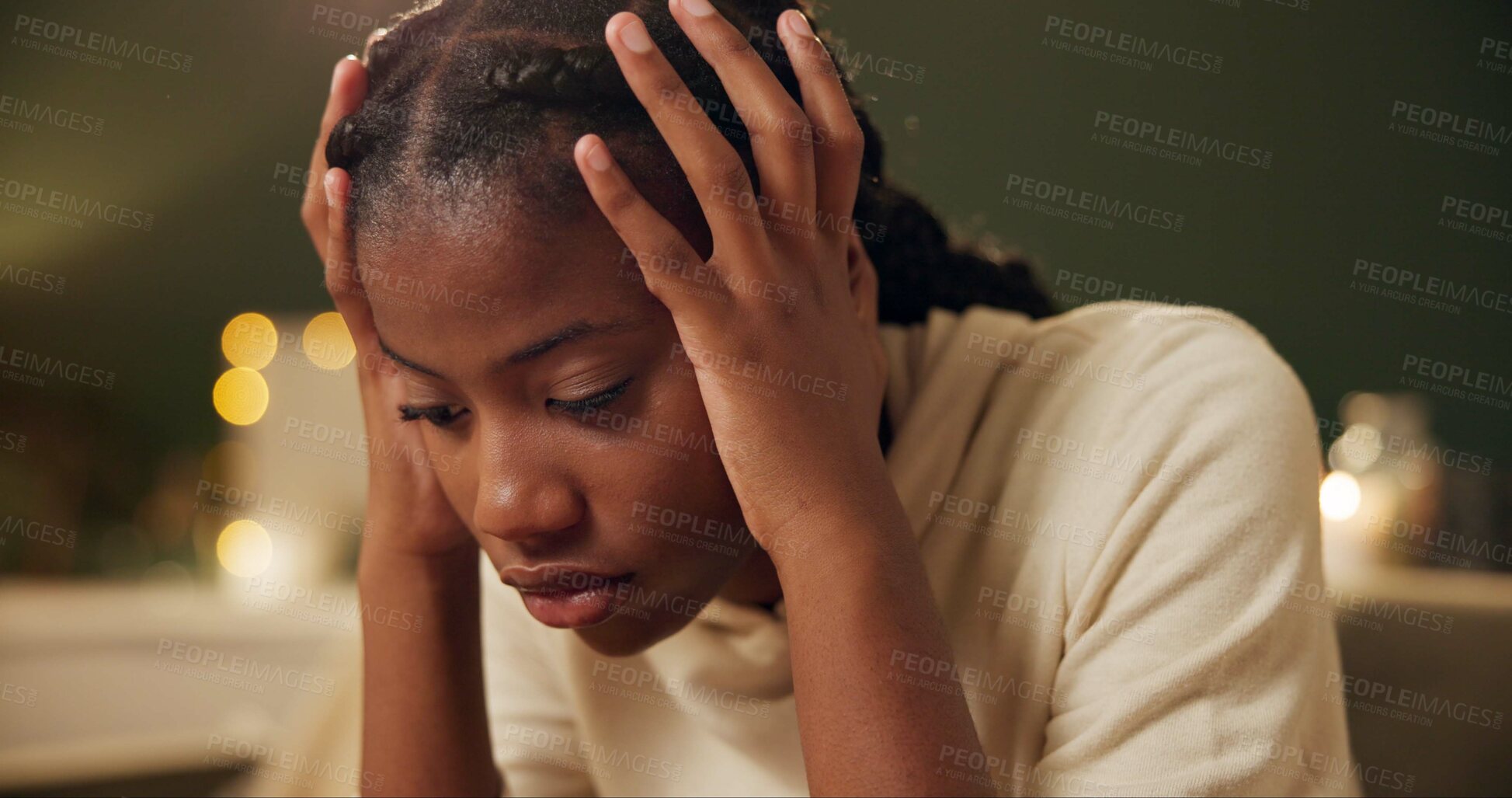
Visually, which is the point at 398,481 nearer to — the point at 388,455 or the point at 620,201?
the point at 388,455

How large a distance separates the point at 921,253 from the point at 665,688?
584mm

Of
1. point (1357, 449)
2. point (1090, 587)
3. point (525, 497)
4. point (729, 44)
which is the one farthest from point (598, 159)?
point (1357, 449)

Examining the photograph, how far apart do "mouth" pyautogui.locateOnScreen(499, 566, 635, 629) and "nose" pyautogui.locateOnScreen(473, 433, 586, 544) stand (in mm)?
41

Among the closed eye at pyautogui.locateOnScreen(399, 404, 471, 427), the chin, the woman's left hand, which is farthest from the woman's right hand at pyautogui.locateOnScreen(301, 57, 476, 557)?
the woman's left hand

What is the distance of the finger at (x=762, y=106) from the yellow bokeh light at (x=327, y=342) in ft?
9.09

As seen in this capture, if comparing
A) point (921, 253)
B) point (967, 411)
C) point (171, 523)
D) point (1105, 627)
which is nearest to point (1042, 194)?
point (921, 253)

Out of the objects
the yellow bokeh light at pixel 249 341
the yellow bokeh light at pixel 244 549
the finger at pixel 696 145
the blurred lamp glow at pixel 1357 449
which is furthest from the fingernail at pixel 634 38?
the yellow bokeh light at pixel 244 549

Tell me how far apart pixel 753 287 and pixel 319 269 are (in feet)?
9.52

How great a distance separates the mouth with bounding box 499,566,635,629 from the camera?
0.81 m

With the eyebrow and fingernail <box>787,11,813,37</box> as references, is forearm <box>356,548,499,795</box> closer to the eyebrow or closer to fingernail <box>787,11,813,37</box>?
the eyebrow

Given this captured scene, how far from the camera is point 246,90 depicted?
7.39 ft

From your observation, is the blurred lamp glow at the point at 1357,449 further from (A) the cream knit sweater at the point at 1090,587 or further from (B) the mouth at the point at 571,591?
(B) the mouth at the point at 571,591

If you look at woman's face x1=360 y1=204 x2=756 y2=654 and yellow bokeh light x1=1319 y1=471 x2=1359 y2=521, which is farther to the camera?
yellow bokeh light x1=1319 y1=471 x2=1359 y2=521

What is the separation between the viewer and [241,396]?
3.40 meters
